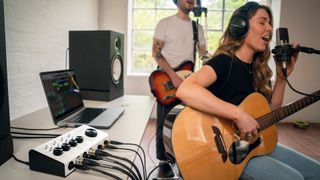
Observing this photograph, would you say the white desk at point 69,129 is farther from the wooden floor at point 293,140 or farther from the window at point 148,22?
the window at point 148,22

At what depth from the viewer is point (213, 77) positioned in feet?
3.77

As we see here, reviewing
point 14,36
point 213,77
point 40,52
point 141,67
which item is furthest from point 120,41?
point 141,67

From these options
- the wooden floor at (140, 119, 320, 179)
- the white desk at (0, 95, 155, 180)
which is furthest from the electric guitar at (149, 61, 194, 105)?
the wooden floor at (140, 119, 320, 179)

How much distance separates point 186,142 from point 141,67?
329 centimetres

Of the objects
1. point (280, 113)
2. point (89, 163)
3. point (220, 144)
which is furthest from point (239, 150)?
point (89, 163)

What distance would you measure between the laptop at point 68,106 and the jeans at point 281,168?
0.67 meters

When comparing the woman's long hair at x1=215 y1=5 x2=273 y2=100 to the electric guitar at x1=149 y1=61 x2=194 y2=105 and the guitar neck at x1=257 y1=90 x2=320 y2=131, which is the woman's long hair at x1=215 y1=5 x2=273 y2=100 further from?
the electric guitar at x1=149 y1=61 x2=194 y2=105

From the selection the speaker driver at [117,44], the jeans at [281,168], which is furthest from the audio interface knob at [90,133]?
the speaker driver at [117,44]

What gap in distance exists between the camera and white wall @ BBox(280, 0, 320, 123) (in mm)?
3926

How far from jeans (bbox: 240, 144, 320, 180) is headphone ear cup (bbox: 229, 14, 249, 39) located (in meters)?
0.63

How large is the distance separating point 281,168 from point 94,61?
1.34 m

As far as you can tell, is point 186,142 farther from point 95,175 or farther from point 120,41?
point 120,41

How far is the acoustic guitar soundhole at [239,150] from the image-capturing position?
3.57ft

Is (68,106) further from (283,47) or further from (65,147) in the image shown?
(283,47)
